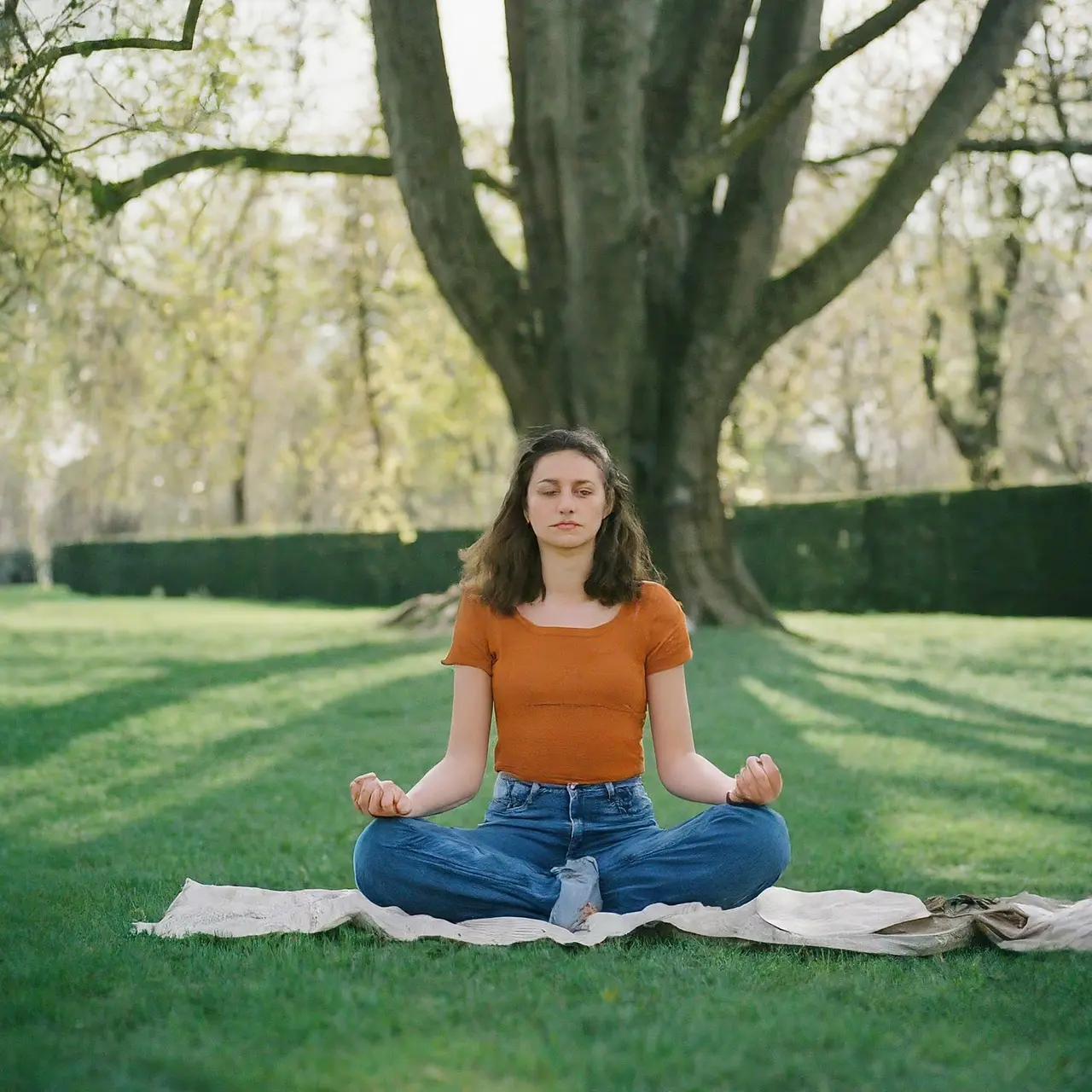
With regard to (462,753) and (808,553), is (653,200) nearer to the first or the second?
(462,753)

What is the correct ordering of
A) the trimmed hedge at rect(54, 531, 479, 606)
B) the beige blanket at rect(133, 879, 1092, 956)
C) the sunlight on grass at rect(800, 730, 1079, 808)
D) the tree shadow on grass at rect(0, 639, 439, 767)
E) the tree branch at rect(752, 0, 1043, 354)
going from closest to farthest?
the beige blanket at rect(133, 879, 1092, 956)
the sunlight on grass at rect(800, 730, 1079, 808)
the tree shadow on grass at rect(0, 639, 439, 767)
the tree branch at rect(752, 0, 1043, 354)
the trimmed hedge at rect(54, 531, 479, 606)

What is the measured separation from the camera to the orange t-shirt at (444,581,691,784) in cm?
385

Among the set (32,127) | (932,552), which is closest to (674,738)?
(32,127)

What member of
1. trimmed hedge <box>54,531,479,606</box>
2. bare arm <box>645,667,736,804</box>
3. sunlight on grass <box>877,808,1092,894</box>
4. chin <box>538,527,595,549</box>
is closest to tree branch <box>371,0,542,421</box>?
sunlight on grass <box>877,808,1092,894</box>

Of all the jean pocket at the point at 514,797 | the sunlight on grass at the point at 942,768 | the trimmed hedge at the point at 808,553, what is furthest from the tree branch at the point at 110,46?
the trimmed hedge at the point at 808,553

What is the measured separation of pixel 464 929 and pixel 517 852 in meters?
0.28

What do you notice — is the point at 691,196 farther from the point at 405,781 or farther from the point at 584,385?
the point at 405,781

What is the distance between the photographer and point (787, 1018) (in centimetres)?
286

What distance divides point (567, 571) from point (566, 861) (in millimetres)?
817

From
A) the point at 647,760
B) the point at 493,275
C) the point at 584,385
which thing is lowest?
the point at 647,760

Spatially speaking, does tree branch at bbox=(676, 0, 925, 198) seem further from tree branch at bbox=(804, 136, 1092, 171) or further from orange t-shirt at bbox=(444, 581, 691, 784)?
orange t-shirt at bbox=(444, 581, 691, 784)

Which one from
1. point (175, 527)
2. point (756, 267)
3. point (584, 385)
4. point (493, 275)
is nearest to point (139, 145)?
point (493, 275)

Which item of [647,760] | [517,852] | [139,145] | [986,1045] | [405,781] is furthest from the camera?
[139,145]

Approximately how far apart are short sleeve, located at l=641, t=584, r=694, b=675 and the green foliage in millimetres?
14229
